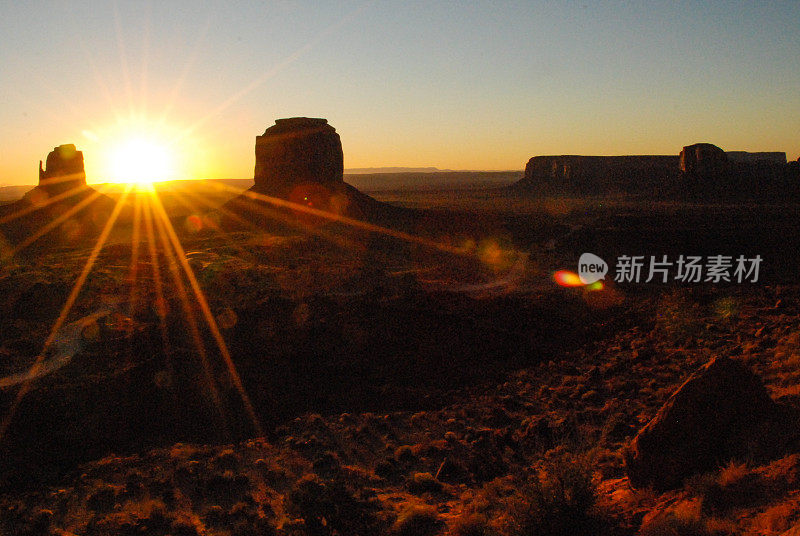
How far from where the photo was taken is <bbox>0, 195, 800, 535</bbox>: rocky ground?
6.32 m

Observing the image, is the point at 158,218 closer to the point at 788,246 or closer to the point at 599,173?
the point at 788,246

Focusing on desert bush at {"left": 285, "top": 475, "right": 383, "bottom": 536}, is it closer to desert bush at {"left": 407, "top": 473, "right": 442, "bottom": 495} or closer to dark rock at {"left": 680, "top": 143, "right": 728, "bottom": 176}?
desert bush at {"left": 407, "top": 473, "right": 442, "bottom": 495}

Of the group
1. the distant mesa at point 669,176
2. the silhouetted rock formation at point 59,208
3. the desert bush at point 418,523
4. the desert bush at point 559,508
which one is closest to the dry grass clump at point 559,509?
the desert bush at point 559,508

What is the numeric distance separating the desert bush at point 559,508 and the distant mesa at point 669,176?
2428 inches

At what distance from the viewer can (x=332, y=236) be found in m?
39.4

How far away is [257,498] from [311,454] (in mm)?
1645

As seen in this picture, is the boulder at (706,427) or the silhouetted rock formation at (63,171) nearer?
the boulder at (706,427)

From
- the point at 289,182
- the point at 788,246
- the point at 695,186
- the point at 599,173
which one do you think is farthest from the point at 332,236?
the point at 599,173

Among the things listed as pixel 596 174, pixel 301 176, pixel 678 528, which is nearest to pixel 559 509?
pixel 678 528

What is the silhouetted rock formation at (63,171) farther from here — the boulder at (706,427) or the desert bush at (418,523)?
the boulder at (706,427)

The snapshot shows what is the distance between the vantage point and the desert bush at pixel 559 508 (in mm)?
5602

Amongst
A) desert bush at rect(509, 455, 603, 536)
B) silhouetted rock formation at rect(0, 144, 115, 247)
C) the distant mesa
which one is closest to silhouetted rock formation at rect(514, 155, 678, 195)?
the distant mesa

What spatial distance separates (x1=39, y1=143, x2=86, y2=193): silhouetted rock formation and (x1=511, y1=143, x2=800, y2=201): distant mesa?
60.4m

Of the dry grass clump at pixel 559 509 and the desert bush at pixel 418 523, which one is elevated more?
the dry grass clump at pixel 559 509
